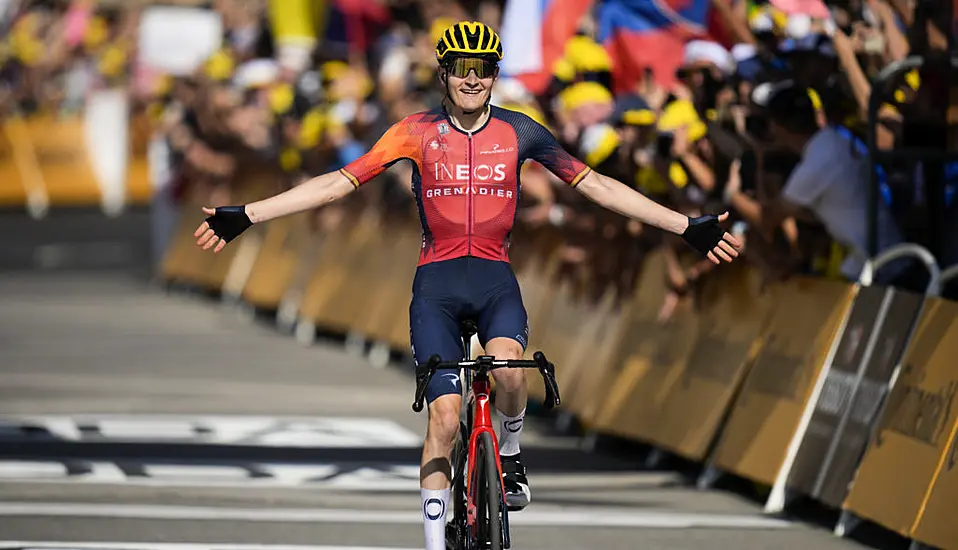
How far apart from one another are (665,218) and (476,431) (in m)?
1.20

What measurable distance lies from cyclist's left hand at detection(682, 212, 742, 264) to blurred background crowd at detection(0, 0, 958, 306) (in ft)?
8.96

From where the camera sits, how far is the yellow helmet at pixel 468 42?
8.95 meters

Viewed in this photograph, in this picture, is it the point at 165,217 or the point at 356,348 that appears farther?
the point at 165,217

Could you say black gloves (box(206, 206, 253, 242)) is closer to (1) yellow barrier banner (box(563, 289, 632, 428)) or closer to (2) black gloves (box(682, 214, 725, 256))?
(2) black gloves (box(682, 214, 725, 256))

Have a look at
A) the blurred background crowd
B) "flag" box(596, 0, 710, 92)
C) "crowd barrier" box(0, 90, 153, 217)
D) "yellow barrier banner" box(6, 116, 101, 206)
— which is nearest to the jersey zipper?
the blurred background crowd

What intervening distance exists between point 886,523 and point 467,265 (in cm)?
256

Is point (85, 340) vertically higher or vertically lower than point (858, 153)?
lower

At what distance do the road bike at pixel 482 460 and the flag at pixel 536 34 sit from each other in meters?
9.27

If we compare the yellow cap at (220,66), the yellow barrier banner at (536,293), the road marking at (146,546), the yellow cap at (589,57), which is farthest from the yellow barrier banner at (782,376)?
the yellow cap at (220,66)

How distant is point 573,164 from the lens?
30.5 feet

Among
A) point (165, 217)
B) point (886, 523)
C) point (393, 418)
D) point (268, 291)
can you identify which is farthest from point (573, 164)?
point (165, 217)

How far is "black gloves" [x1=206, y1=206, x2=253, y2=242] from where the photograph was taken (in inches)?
353

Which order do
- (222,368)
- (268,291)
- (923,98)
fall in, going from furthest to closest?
1. (268,291)
2. (222,368)
3. (923,98)

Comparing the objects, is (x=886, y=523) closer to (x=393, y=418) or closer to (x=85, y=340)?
(x=393, y=418)
